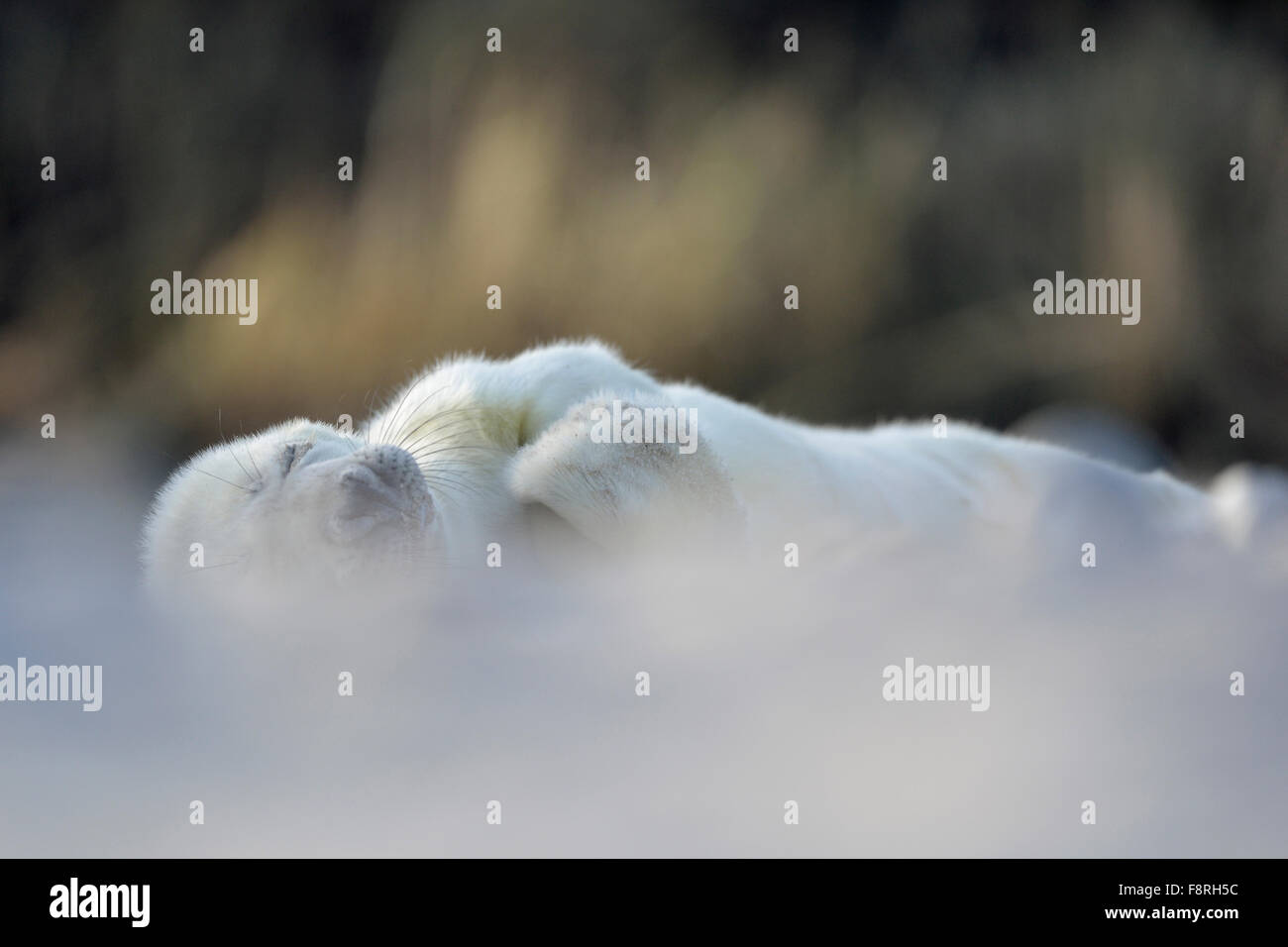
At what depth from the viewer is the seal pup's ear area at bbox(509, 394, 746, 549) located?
125cm

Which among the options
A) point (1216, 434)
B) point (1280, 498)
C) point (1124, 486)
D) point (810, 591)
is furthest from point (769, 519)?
point (1216, 434)

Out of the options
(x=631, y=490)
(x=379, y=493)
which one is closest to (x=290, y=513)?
(x=379, y=493)

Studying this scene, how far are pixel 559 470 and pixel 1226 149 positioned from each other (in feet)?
7.44

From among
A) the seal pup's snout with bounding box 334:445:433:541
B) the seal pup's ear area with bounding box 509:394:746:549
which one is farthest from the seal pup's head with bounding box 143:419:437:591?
the seal pup's ear area with bounding box 509:394:746:549

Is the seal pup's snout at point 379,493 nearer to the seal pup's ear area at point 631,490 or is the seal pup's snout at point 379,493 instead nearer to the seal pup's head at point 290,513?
the seal pup's head at point 290,513

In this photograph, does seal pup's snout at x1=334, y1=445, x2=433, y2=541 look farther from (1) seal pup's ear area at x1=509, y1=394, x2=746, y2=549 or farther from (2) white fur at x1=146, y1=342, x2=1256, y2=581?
(1) seal pup's ear area at x1=509, y1=394, x2=746, y2=549

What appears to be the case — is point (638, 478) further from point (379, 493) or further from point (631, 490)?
point (379, 493)

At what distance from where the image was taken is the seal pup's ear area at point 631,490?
1.25 meters

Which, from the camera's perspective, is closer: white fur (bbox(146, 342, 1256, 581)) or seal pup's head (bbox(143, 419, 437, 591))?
seal pup's head (bbox(143, 419, 437, 591))

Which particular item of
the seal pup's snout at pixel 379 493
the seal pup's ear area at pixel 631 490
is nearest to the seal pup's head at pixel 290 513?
the seal pup's snout at pixel 379 493

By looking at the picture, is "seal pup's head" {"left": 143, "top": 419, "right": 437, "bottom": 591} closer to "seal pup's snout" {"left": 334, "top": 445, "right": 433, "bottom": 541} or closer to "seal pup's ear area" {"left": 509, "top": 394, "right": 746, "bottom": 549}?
"seal pup's snout" {"left": 334, "top": 445, "right": 433, "bottom": 541}

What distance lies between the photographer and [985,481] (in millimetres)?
1859

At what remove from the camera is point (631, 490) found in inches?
49.5

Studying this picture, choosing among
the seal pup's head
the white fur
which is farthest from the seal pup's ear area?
the seal pup's head
